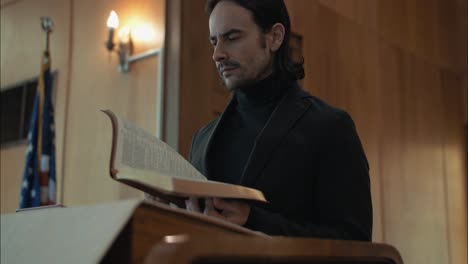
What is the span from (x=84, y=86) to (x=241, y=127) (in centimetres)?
368

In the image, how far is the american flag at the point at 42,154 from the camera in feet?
15.4

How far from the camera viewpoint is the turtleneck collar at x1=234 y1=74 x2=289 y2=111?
1.58 m

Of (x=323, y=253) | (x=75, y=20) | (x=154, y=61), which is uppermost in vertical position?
(x=75, y=20)

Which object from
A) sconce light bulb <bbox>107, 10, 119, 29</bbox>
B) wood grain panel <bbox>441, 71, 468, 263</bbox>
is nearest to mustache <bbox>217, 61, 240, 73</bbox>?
sconce light bulb <bbox>107, 10, 119, 29</bbox>

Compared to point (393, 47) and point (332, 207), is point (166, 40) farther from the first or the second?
point (332, 207)

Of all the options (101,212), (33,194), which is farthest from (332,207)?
(33,194)

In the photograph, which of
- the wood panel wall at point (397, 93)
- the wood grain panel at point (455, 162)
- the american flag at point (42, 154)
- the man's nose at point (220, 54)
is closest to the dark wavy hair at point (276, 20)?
the man's nose at point (220, 54)

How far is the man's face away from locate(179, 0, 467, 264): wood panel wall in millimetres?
2534

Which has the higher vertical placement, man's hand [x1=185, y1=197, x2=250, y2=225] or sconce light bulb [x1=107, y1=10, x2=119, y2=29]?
sconce light bulb [x1=107, y1=10, x2=119, y2=29]

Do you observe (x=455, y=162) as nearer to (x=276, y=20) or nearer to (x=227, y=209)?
(x=276, y=20)

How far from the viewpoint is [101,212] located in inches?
29.9

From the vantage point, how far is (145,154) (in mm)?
1036

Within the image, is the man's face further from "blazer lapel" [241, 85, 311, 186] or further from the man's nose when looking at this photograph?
"blazer lapel" [241, 85, 311, 186]

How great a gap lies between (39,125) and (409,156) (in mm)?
3135
